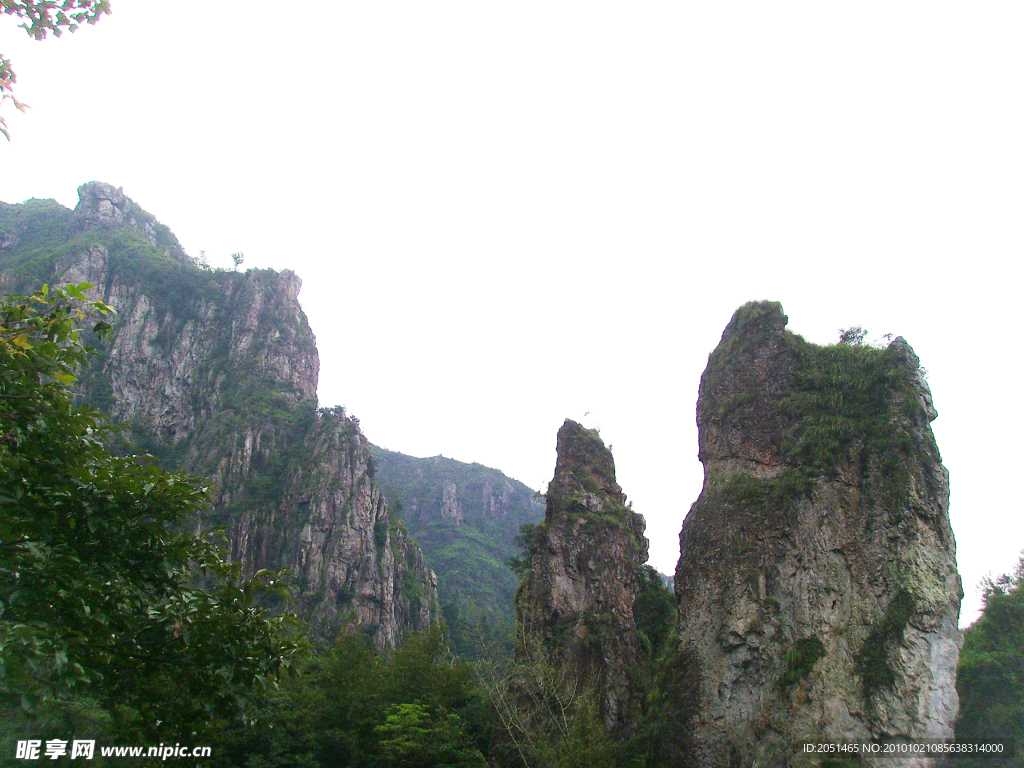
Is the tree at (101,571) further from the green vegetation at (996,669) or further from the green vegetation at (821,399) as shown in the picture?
the green vegetation at (996,669)

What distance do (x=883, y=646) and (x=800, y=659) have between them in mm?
2068

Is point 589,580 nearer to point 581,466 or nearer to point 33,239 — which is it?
point 581,466

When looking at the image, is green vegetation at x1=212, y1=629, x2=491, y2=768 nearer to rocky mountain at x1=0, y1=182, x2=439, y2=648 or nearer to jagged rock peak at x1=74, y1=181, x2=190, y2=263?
rocky mountain at x1=0, y1=182, x2=439, y2=648

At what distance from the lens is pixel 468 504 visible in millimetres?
138750

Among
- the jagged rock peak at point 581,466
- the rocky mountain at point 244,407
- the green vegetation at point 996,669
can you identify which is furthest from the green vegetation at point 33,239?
the green vegetation at point 996,669

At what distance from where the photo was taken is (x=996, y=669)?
74.4 ft

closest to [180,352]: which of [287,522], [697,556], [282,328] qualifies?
[282,328]

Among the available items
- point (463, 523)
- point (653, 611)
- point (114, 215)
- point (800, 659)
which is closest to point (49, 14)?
point (800, 659)

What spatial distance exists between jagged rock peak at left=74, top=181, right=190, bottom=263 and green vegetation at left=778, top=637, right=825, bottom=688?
109 metres

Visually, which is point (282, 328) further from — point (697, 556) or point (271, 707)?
point (697, 556)

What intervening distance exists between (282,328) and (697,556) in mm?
81382

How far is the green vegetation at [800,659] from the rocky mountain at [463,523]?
55.3 metres

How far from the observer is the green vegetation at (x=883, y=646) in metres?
14.9

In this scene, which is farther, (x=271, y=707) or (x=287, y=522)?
(x=287, y=522)
